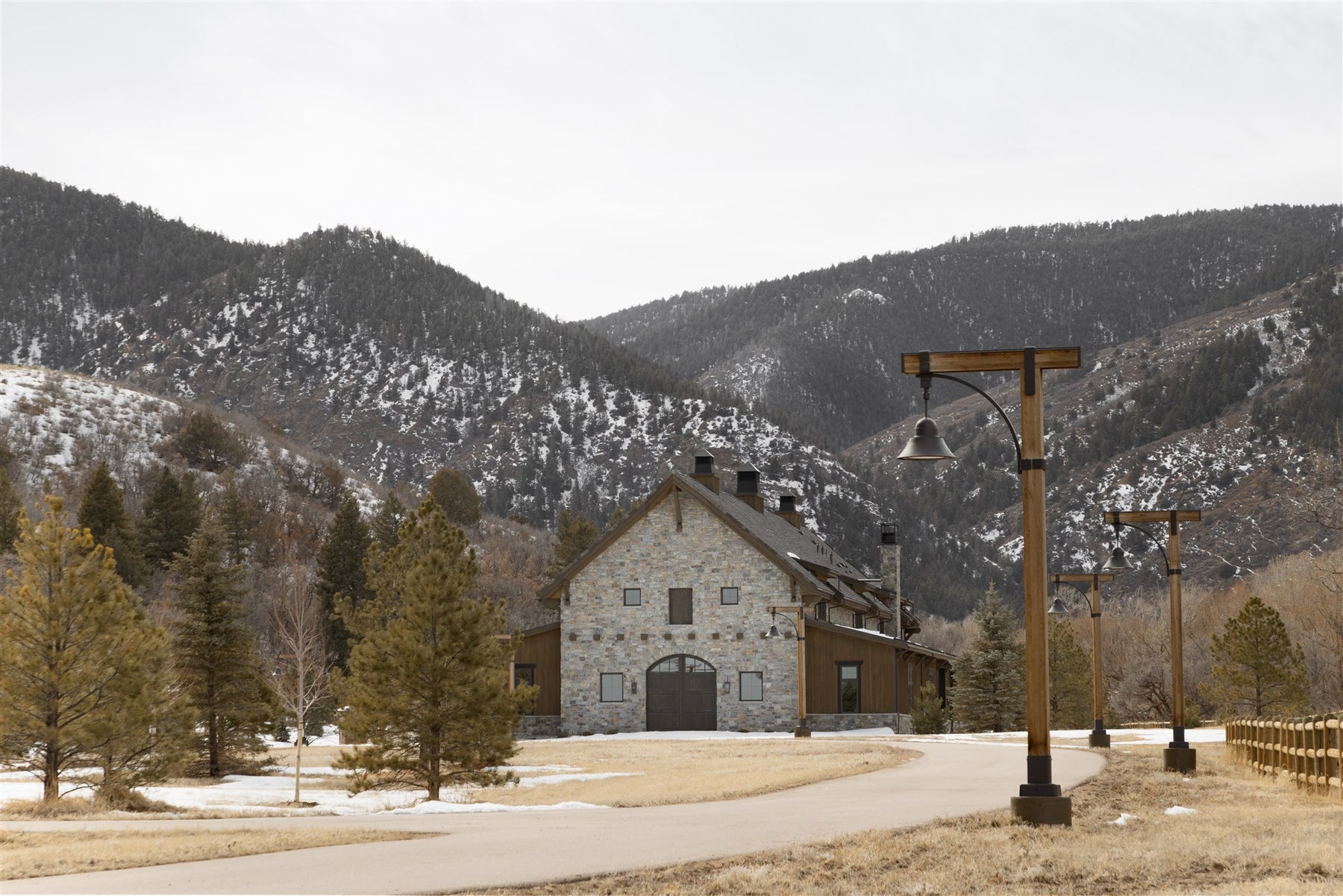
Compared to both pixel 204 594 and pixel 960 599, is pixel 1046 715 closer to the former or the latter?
pixel 204 594

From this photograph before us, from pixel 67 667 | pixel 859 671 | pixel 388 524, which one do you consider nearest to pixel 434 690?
pixel 67 667

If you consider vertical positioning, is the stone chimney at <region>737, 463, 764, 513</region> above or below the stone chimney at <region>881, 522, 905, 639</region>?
above

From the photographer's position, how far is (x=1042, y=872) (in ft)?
40.1

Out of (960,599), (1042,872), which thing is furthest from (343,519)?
(960,599)

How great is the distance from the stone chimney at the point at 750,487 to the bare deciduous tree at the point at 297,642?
2030 centimetres

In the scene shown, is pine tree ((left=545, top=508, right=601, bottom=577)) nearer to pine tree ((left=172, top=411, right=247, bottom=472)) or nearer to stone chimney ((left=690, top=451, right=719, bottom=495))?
pine tree ((left=172, top=411, right=247, bottom=472))

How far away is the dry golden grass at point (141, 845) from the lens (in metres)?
13.1

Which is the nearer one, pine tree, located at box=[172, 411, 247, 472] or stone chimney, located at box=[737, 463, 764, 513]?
stone chimney, located at box=[737, 463, 764, 513]

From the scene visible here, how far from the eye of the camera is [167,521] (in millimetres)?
78812

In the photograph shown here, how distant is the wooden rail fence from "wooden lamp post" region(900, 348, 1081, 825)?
535 centimetres

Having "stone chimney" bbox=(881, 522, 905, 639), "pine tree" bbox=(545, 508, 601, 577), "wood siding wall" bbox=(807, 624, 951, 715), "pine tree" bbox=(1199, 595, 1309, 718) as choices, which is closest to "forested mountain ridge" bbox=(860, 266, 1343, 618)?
"pine tree" bbox=(545, 508, 601, 577)

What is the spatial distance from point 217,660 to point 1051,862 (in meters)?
26.4

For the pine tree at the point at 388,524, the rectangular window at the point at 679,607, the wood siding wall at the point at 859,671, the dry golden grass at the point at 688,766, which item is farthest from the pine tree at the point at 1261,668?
the pine tree at the point at 388,524

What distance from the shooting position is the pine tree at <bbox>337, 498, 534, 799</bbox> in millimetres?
27109
